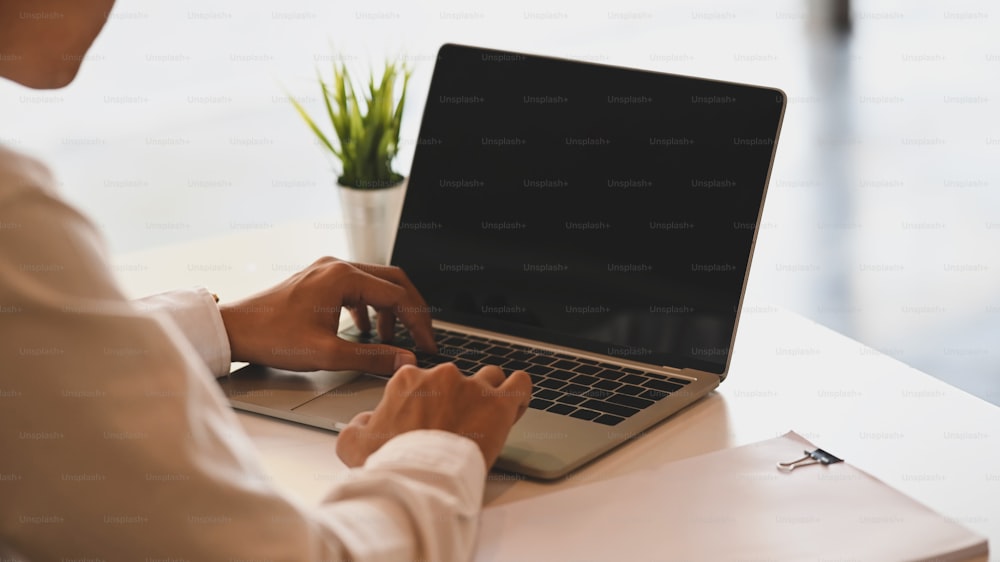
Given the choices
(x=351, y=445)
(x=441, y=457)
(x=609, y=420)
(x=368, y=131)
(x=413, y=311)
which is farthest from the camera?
(x=368, y=131)

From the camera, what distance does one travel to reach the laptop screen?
128cm

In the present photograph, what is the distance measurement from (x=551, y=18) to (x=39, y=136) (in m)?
3.39

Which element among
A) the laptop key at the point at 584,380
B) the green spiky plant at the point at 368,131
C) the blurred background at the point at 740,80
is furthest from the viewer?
the blurred background at the point at 740,80

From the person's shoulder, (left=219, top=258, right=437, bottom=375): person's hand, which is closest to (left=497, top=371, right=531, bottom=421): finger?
(left=219, top=258, right=437, bottom=375): person's hand

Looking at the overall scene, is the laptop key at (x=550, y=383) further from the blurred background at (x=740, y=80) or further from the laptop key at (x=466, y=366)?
the blurred background at (x=740, y=80)

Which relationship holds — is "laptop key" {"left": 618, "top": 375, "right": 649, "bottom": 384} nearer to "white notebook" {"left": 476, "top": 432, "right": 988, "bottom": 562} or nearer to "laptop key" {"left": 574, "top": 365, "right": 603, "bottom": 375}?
"laptop key" {"left": 574, "top": 365, "right": 603, "bottom": 375}

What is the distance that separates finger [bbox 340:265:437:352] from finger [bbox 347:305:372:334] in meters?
0.04

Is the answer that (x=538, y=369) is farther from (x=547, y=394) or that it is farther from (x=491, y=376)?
(x=491, y=376)

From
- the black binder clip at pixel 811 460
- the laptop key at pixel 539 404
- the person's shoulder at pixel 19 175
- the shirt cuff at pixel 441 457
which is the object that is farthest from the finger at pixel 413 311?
the person's shoulder at pixel 19 175

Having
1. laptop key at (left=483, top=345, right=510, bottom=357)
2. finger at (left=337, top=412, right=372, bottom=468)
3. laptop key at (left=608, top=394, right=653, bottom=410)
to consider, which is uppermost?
finger at (left=337, top=412, right=372, bottom=468)

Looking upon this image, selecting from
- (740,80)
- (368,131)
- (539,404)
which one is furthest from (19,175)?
(740,80)

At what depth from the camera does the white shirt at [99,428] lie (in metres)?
0.72

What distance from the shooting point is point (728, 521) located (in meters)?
A: 0.96

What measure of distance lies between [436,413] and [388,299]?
35 cm
